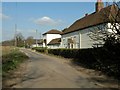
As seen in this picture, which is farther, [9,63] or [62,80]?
[9,63]

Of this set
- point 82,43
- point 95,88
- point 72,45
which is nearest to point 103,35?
point 95,88

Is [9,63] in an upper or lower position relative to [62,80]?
upper

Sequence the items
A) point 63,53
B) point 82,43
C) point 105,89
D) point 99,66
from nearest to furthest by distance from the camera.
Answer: point 105,89
point 99,66
point 63,53
point 82,43

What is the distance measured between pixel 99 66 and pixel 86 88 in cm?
817

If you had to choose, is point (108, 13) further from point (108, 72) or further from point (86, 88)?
point (86, 88)

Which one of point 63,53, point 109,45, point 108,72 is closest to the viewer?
point 108,72

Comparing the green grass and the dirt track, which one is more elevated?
the green grass

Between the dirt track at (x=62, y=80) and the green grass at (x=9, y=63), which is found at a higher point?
the green grass at (x=9, y=63)

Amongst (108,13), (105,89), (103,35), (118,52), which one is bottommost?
(105,89)

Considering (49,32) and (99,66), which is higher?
(49,32)

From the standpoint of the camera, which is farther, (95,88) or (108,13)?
(108,13)

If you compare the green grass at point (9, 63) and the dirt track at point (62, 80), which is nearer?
the dirt track at point (62, 80)

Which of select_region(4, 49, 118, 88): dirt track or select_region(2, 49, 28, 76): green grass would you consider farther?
select_region(2, 49, 28, 76): green grass

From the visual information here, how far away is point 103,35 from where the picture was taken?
1922 cm
